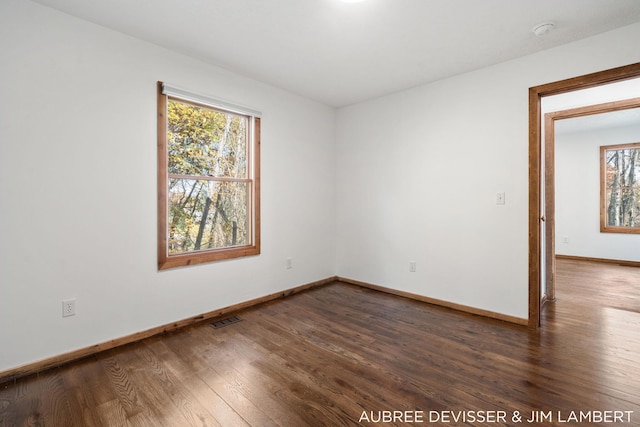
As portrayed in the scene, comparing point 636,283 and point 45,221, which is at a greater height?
point 45,221

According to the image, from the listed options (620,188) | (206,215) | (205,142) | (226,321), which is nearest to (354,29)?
(205,142)

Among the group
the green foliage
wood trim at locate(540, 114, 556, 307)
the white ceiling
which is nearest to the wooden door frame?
the white ceiling

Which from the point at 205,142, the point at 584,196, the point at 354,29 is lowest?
the point at 584,196

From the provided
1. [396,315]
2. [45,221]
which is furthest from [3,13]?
[396,315]

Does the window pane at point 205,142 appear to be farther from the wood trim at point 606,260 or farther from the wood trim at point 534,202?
the wood trim at point 606,260

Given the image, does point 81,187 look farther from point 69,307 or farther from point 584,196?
point 584,196

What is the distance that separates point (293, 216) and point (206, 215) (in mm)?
1154

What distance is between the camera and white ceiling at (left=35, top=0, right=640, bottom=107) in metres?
2.10

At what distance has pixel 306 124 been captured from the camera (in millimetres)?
4035

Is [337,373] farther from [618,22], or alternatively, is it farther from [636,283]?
[636,283]

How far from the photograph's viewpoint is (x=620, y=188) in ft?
19.0

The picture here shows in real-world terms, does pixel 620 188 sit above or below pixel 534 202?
above

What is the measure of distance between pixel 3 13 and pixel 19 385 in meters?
2.43

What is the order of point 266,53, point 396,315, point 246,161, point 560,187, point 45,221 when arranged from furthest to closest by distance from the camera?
point 560,187 → point 246,161 → point 396,315 → point 266,53 → point 45,221
